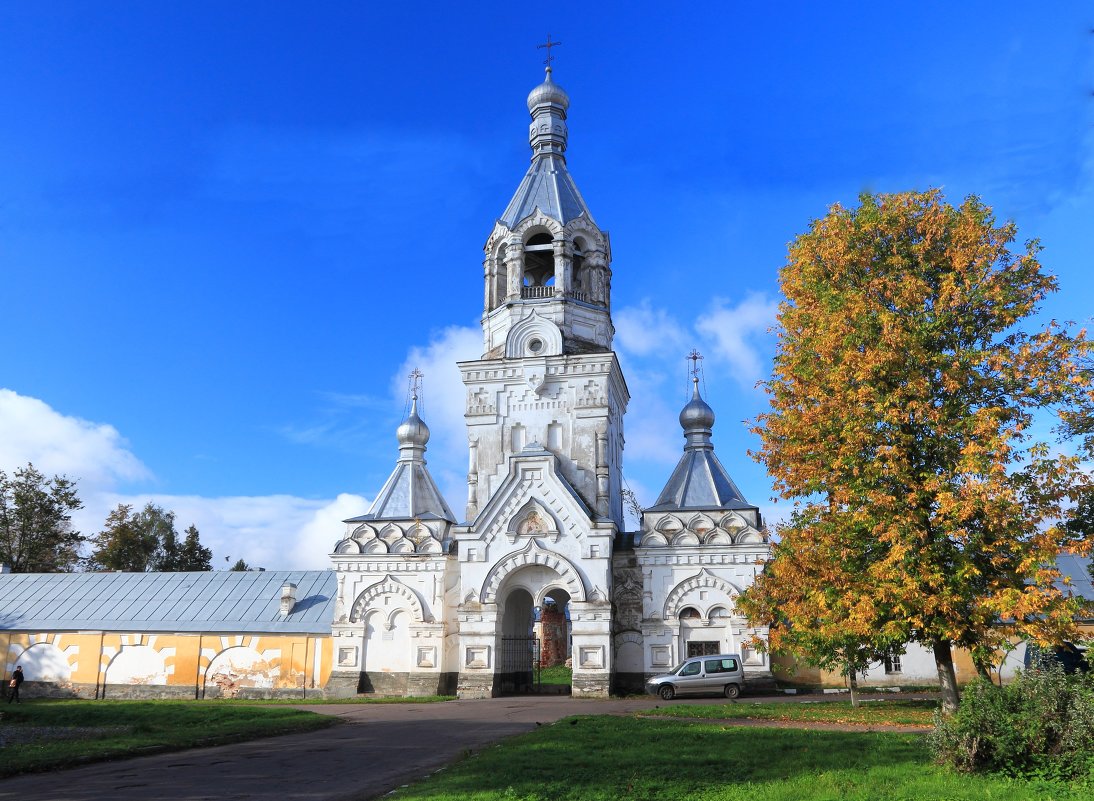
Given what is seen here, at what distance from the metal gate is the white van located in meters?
5.16

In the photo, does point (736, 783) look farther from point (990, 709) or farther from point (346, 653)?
point (346, 653)

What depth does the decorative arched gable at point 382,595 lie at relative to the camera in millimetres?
28578

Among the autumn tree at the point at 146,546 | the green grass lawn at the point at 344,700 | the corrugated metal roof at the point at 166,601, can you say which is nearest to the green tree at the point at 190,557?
the autumn tree at the point at 146,546

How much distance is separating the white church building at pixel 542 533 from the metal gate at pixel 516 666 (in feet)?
0.27

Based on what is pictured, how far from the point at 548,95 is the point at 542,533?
1764cm

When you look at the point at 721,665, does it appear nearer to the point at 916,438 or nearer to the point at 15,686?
the point at 916,438

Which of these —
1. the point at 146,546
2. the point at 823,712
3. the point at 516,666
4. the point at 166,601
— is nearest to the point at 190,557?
the point at 146,546

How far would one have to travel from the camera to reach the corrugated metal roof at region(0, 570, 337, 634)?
98.8ft

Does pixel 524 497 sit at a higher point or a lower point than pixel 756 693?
higher

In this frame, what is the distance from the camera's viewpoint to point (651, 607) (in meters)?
27.1

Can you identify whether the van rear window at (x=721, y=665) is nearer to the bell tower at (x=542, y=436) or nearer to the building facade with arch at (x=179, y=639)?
the bell tower at (x=542, y=436)

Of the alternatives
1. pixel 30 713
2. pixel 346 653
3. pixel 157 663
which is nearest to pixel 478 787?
pixel 30 713

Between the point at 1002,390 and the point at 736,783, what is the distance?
29.4ft

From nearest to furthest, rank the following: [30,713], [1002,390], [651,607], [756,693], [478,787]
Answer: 1. [478,787]
2. [1002,390]
3. [30,713]
4. [756,693]
5. [651,607]
